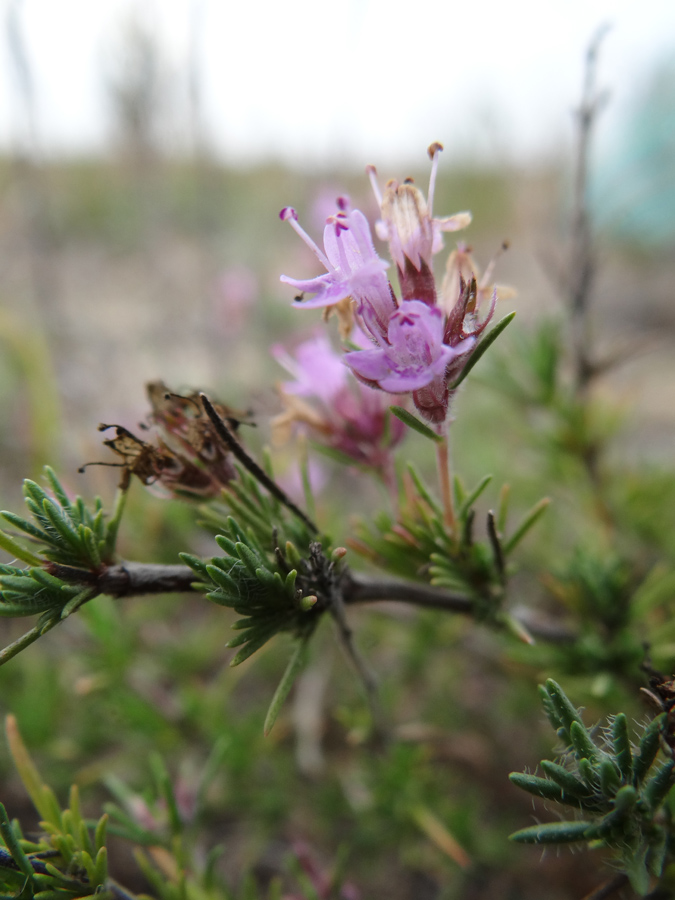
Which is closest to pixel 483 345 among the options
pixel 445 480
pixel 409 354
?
pixel 409 354

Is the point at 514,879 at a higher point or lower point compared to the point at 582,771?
lower

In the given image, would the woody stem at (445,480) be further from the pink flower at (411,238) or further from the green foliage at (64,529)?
the green foliage at (64,529)

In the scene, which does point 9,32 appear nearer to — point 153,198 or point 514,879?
point 514,879

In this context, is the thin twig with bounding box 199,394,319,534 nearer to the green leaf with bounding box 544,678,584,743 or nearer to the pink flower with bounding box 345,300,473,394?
the pink flower with bounding box 345,300,473,394

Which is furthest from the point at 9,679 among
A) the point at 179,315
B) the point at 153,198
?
the point at 153,198

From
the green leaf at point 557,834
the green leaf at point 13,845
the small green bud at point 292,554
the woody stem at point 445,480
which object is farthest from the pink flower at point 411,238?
the green leaf at point 13,845

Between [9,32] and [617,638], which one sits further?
[9,32]

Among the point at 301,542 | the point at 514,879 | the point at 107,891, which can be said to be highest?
the point at 301,542
